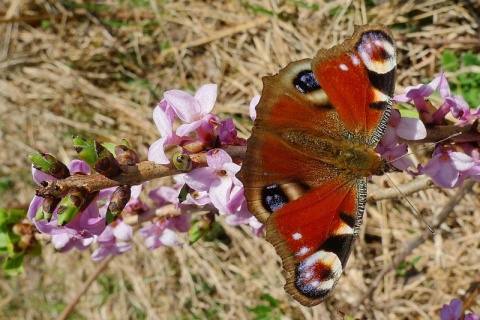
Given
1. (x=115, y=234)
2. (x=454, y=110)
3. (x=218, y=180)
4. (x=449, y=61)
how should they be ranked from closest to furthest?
(x=218, y=180) < (x=454, y=110) < (x=115, y=234) < (x=449, y=61)

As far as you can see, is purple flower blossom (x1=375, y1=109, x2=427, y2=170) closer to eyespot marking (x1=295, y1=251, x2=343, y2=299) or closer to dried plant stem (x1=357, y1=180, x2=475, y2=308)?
eyespot marking (x1=295, y1=251, x2=343, y2=299)

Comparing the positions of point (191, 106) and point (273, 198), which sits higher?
point (191, 106)

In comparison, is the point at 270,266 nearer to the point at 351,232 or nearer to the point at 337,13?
the point at 337,13

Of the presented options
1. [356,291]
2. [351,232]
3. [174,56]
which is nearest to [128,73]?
[174,56]

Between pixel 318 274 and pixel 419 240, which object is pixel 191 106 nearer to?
pixel 318 274

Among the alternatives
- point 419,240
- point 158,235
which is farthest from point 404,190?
point 158,235
